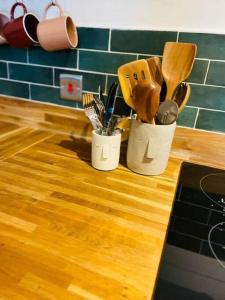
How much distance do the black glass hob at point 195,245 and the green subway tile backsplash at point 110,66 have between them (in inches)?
8.9

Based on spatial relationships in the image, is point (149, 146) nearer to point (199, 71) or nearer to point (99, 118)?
point (99, 118)

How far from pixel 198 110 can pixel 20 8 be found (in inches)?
28.2

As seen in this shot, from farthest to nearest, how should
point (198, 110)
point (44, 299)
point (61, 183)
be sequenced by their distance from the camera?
point (198, 110)
point (61, 183)
point (44, 299)

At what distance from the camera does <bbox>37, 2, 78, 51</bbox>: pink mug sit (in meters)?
0.77

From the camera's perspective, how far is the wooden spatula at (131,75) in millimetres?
643

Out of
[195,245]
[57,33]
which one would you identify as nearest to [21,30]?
[57,33]

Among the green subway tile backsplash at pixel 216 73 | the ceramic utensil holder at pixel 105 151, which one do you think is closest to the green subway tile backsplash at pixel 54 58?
the ceramic utensil holder at pixel 105 151

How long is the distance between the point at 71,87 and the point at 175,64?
39cm

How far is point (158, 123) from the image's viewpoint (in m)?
0.68

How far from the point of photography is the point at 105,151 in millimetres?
700

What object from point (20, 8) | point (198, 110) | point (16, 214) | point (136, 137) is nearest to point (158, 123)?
point (136, 137)

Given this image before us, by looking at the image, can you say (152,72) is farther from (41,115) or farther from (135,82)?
(41,115)

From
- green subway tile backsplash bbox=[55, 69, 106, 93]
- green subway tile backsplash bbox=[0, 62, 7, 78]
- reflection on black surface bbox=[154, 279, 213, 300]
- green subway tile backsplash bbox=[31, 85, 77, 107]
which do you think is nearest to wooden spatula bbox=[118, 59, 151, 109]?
green subway tile backsplash bbox=[55, 69, 106, 93]

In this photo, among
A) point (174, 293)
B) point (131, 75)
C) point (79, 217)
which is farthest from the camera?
point (131, 75)
